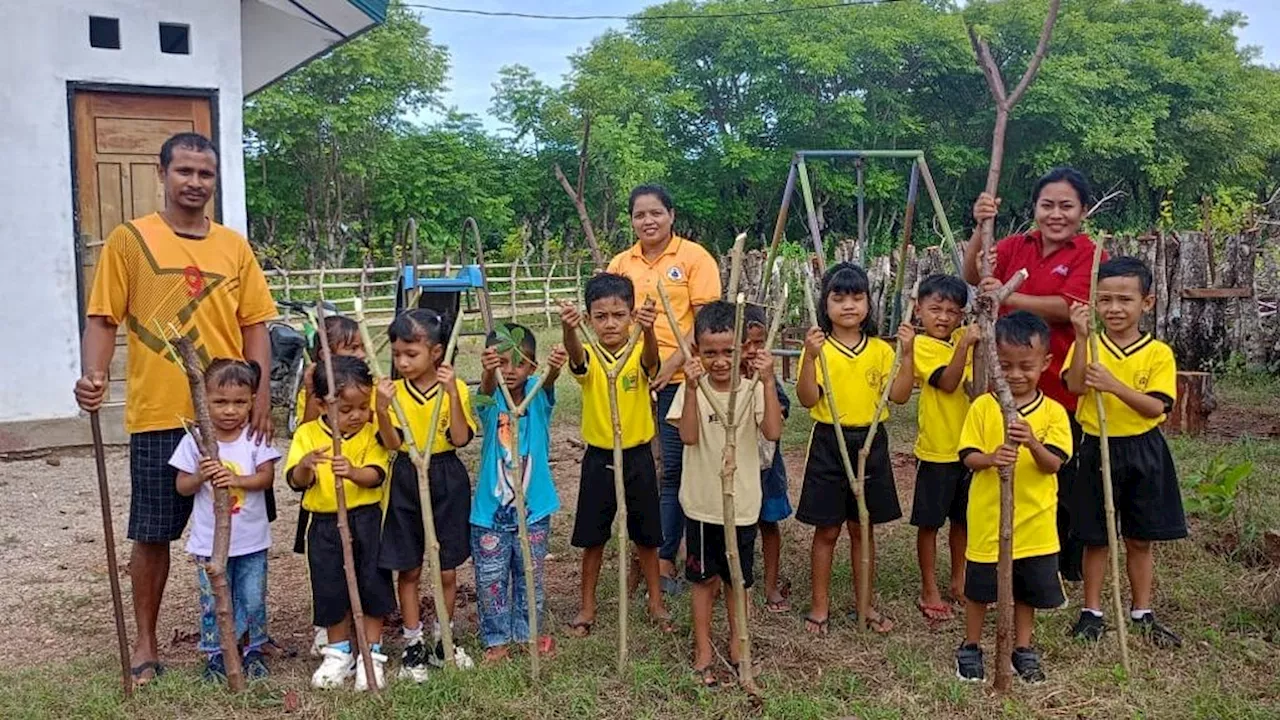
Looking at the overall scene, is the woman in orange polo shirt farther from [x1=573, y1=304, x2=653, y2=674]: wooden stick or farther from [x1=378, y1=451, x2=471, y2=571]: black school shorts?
[x1=378, y1=451, x2=471, y2=571]: black school shorts

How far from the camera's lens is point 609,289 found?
352 cm

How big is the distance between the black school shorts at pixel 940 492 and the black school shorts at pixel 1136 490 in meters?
0.43

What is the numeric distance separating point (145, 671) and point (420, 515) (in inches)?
40.2

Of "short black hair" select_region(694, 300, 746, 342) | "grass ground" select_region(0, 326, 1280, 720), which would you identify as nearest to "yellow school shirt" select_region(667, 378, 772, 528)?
"short black hair" select_region(694, 300, 746, 342)

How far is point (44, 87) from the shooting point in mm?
6434

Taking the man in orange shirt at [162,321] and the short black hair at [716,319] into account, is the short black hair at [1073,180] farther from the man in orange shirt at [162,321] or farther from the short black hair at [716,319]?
the man in orange shirt at [162,321]

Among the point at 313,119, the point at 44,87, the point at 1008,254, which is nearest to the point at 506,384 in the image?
the point at 1008,254

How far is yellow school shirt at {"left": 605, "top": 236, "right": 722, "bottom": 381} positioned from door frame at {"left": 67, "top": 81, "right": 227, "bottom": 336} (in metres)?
3.79

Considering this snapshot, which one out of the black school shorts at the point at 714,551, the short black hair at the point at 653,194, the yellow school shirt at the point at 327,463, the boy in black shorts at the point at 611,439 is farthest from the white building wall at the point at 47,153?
the black school shorts at the point at 714,551

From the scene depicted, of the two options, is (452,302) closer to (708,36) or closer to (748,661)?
(748,661)

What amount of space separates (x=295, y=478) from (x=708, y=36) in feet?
85.1

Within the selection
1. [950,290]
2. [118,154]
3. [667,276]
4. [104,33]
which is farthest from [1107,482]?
[104,33]

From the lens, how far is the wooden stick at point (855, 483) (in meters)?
3.49

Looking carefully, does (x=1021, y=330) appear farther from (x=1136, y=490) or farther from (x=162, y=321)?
(x=162, y=321)
